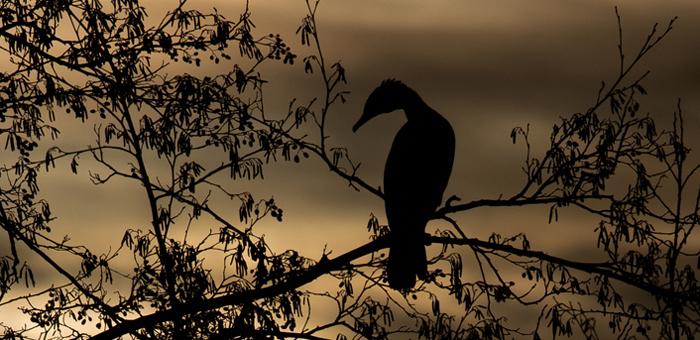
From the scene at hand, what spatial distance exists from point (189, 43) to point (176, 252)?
1.95 metres

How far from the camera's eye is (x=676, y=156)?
33.0 feet

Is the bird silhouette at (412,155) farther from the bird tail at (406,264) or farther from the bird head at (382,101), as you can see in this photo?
the bird tail at (406,264)

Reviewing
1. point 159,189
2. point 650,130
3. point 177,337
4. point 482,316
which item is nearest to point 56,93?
point 159,189

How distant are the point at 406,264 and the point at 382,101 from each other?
1760 millimetres

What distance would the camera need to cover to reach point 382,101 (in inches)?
452

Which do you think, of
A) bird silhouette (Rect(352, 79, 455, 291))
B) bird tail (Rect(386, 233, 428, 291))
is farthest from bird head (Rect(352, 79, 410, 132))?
bird tail (Rect(386, 233, 428, 291))

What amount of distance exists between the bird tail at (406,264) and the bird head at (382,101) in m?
1.39

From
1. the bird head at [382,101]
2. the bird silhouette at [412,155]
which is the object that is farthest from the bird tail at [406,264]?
the bird head at [382,101]

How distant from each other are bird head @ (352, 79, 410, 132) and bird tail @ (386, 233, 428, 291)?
1.39 metres

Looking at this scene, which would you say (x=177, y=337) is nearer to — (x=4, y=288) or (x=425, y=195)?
(x=4, y=288)

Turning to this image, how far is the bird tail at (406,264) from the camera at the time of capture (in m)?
10.6

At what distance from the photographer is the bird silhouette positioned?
1120 centimetres

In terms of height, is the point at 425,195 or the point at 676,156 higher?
the point at 425,195

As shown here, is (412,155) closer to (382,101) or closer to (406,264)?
(382,101)
